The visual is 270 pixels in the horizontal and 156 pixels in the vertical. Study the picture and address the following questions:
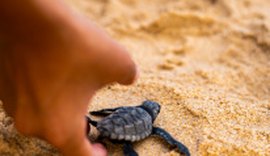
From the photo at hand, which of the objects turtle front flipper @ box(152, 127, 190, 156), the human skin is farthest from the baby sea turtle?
the human skin

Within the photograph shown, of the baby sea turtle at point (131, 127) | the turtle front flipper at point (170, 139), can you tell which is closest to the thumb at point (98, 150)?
the baby sea turtle at point (131, 127)

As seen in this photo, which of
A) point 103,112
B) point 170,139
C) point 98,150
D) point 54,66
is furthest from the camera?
point 103,112

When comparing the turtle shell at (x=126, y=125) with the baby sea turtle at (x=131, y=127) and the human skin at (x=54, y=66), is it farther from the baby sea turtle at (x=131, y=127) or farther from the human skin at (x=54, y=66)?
the human skin at (x=54, y=66)

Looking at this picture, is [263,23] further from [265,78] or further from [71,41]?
[71,41]

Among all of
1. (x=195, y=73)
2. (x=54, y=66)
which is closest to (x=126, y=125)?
(x=54, y=66)

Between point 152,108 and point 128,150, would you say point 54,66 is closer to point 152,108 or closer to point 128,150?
point 128,150

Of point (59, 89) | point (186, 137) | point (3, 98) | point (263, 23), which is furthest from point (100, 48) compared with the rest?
point (263, 23)
